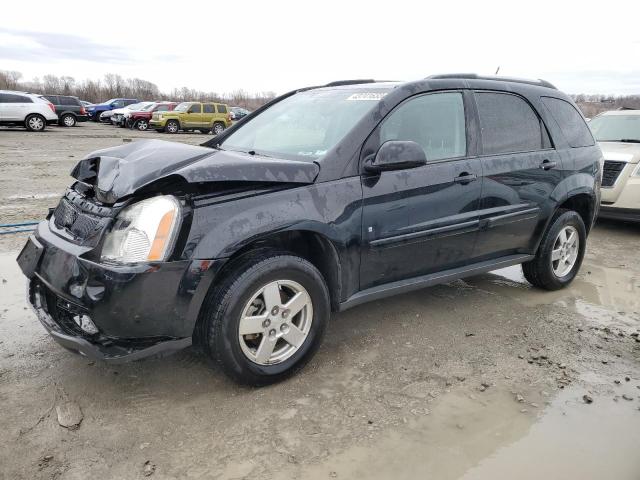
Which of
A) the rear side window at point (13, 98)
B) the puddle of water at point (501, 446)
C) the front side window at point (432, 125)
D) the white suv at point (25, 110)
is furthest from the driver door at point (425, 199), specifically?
the rear side window at point (13, 98)

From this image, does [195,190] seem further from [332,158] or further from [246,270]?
[332,158]

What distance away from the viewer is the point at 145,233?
2.57 meters

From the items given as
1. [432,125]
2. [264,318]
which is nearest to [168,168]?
[264,318]

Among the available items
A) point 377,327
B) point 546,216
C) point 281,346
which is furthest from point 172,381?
point 546,216

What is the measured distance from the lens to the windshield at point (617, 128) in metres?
8.04

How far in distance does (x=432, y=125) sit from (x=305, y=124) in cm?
90

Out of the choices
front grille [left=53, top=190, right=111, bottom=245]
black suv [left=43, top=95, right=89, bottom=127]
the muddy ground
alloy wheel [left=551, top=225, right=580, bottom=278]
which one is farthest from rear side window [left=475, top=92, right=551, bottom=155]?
black suv [left=43, top=95, right=89, bottom=127]

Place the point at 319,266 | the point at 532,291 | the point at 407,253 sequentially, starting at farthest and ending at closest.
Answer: the point at 532,291
the point at 407,253
the point at 319,266

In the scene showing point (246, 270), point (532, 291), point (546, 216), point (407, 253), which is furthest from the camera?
point (532, 291)

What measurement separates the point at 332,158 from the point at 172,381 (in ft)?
5.35

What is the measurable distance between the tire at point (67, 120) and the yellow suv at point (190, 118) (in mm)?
4040

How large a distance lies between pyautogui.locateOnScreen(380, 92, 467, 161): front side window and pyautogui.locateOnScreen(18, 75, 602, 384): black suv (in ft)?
0.04

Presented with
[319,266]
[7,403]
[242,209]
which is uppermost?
[242,209]

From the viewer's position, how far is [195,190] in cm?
267
